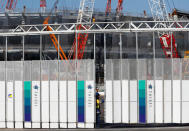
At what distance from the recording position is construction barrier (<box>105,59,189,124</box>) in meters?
15.6

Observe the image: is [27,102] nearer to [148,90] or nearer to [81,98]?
[81,98]

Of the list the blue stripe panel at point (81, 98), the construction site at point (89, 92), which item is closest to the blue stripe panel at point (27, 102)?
the construction site at point (89, 92)

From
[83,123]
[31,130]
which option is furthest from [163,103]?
[31,130]

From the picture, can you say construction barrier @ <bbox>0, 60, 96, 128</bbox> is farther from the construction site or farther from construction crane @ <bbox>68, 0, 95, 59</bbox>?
construction crane @ <bbox>68, 0, 95, 59</bbox>

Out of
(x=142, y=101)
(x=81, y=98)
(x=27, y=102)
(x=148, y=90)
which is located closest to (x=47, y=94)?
(x=27, y=102)

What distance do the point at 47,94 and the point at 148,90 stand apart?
512 cm

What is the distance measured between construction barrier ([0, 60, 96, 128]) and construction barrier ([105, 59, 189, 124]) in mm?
1223

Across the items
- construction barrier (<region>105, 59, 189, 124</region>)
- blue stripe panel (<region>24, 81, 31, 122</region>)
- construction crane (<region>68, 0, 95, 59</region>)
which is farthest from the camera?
construction crane (<region>68, 0, 95, 59</region>)

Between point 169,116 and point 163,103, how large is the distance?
0.73m

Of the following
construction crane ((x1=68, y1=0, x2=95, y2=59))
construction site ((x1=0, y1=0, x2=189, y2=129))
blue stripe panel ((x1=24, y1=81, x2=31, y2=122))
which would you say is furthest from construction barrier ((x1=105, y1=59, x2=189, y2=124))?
construction crane ((x1=68, y1=0, x2=95, y2=59))

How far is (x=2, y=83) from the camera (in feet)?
53.0

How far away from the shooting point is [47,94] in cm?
1585

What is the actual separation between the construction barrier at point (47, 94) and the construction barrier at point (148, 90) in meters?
1.22

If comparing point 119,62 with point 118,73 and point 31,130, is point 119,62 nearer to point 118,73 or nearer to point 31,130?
point 118,73
